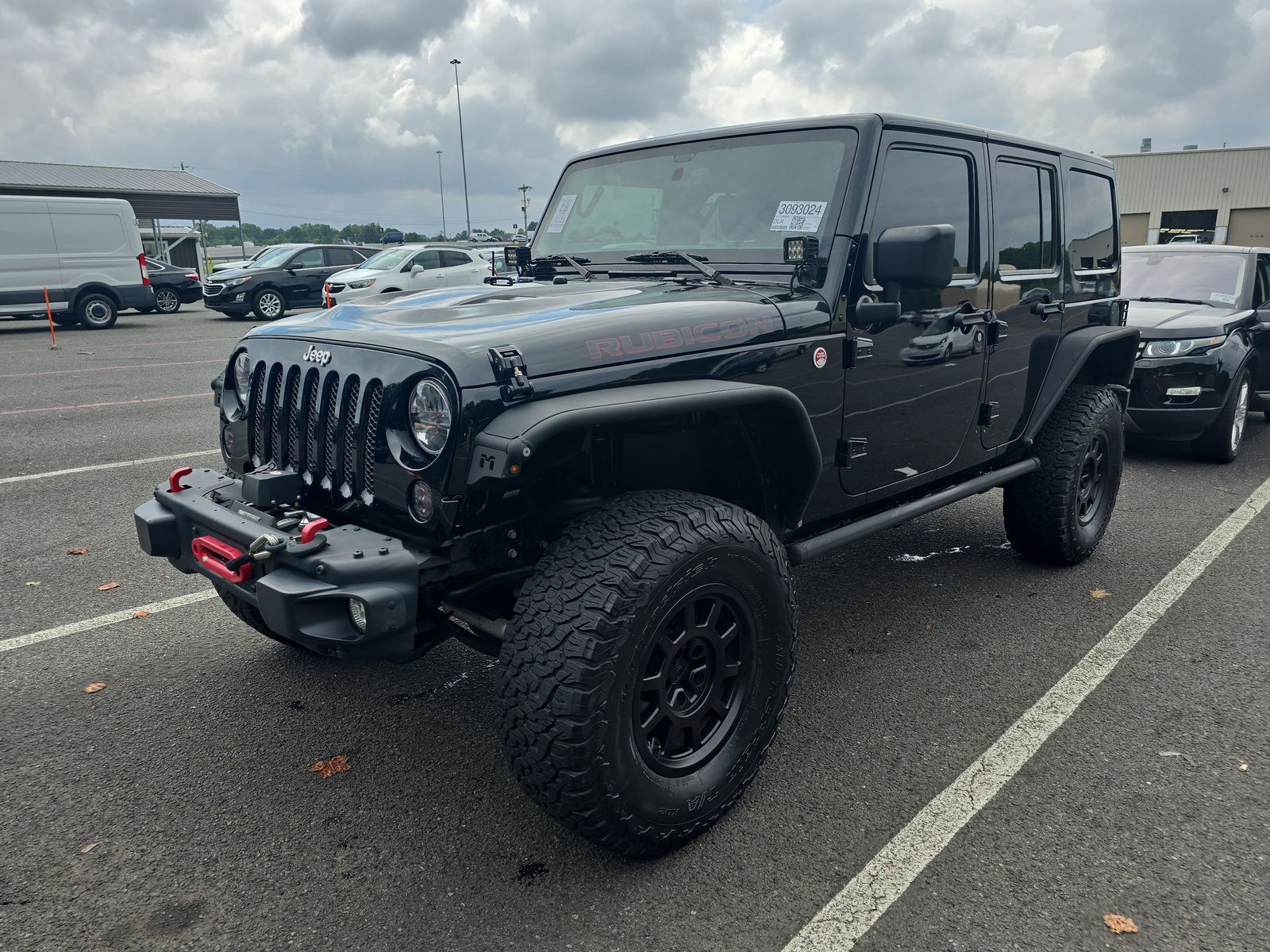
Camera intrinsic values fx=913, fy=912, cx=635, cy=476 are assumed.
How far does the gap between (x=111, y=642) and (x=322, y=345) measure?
2.00 m

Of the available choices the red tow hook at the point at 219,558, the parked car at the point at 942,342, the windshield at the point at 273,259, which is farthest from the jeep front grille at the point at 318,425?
the windshield at the point at 273,259

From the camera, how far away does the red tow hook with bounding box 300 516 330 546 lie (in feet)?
7.61

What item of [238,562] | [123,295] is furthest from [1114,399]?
[123,295]

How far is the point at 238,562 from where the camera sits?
2.40 meters

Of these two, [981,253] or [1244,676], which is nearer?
[1244,676]


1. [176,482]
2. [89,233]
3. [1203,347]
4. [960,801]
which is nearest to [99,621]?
[176,482]

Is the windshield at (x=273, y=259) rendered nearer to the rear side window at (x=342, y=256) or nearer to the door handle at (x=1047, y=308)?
the rear side window at (x=342, y=256)

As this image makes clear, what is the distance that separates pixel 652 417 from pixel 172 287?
74.2ft

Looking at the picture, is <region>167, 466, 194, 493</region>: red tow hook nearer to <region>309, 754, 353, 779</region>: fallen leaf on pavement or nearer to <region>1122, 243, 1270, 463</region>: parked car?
<region>309, 754, 353, 779</region>: fallen leaf on pavement

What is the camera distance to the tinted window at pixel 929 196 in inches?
129

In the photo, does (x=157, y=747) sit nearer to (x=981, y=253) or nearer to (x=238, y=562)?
(x=238, y=562)

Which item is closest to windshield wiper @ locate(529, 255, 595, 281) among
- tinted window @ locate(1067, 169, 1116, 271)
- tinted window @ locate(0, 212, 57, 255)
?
tinted window @ locate(1067, 169, 1116, 271)

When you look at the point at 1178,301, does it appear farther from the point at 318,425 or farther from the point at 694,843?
the point at 318,425

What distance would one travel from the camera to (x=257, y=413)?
295 centimetres
